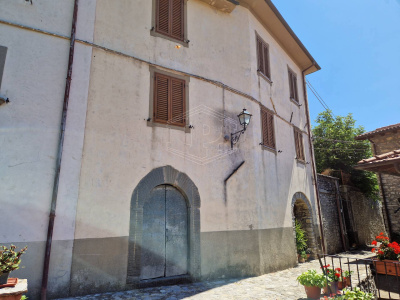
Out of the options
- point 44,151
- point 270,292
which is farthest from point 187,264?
point 44,151

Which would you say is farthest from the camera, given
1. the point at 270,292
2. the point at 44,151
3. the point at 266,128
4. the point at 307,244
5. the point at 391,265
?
the point at 307,244

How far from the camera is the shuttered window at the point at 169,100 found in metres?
6.94

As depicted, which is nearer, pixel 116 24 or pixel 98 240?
pixel 98 240

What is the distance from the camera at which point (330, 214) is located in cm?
1298

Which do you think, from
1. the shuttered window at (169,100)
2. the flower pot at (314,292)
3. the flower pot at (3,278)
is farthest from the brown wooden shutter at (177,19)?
the flower pot at (314,292)

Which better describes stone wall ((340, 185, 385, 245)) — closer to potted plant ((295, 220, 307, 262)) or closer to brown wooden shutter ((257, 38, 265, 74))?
potted plant ((295, 220, 307, 262))

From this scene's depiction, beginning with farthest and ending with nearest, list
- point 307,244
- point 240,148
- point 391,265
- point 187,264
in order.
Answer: point 307,244, point 240,148, point 187,264, point 391,265

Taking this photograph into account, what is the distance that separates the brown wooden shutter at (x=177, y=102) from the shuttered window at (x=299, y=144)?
590 centimetres

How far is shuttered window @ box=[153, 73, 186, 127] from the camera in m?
6.94

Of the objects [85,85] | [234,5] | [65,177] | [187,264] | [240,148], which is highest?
[234,5]

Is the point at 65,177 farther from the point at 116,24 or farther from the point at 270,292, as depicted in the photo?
the point at 270,292

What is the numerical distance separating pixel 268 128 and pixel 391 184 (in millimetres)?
7065

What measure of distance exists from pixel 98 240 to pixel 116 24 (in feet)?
16.6

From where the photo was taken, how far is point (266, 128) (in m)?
9.43
